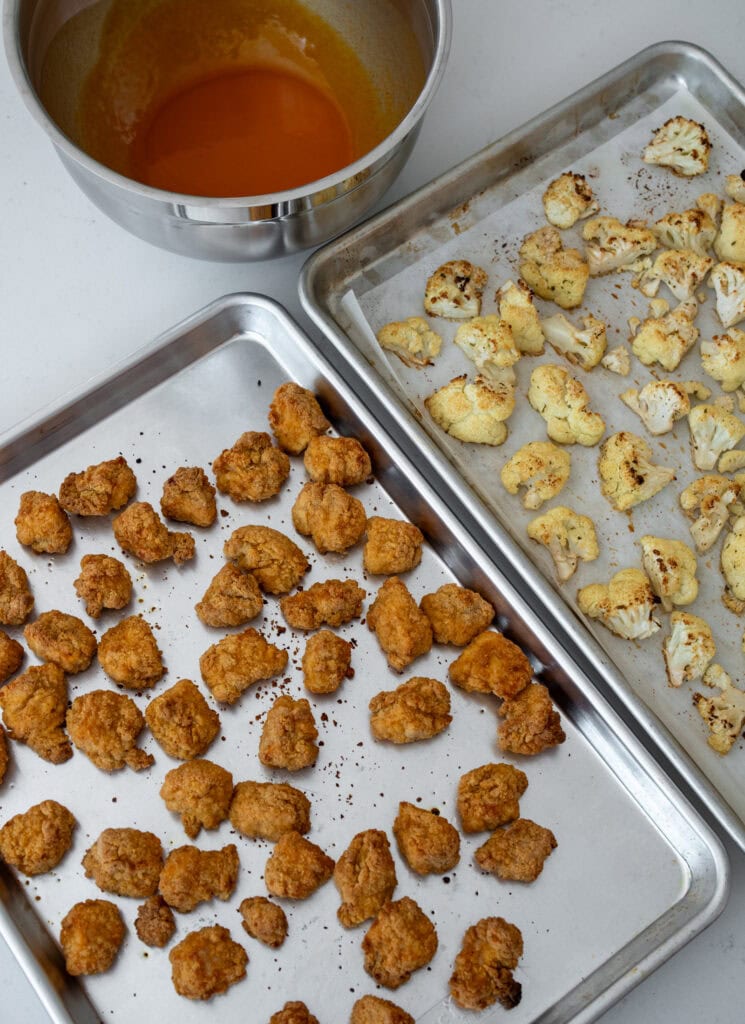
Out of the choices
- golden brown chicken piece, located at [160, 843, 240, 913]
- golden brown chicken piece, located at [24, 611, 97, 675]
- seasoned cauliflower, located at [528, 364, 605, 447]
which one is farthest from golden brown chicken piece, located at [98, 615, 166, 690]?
seasoned cauliflower, located at [528, 364, 605, 447]

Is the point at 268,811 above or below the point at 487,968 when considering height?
above

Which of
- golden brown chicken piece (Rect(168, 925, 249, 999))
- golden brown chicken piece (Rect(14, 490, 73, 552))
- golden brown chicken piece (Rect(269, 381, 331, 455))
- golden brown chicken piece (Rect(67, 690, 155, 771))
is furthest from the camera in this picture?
golden brown chicken piece (Rect(269, 381, 331, 455))

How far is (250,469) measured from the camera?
1.95 m

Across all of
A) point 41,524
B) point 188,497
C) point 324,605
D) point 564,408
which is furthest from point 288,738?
point 564,408

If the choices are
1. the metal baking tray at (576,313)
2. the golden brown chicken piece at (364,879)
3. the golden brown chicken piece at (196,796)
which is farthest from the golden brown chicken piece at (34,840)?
the metal baking tray at (576,313)

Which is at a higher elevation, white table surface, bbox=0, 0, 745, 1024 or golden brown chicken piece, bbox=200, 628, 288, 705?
white table surface, bbox=0, 0, 745, 1024

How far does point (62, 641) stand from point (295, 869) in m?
0.54

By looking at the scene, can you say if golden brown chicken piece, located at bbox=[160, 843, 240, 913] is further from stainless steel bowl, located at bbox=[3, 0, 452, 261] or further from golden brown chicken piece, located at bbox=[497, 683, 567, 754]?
stainless steel bowl, located at bbox=[3, 0, 452, 261]

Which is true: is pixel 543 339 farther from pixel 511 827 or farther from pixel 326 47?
pixel 511 827

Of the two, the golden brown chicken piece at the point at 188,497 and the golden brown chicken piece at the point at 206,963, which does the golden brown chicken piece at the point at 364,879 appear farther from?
the golden brown chicken piece at the point at 188,497

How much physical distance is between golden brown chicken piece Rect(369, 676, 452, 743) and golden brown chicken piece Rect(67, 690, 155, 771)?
1.28 feet

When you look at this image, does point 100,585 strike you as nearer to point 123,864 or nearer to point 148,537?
point 148,537

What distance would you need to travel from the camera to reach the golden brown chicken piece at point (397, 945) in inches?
66.1

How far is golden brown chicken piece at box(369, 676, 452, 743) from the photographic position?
180cm
